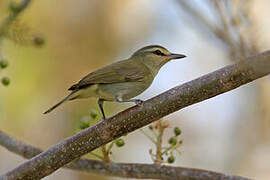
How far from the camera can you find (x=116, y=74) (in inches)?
164

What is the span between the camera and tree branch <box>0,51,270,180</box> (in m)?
2.47

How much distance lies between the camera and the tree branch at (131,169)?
302 centimetres

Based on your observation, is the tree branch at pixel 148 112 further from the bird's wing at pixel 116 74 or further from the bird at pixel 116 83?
the bird's wing at pixel 116 74

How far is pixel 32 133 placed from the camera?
783cm

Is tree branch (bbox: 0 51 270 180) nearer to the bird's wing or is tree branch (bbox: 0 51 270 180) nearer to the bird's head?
the bird's wing

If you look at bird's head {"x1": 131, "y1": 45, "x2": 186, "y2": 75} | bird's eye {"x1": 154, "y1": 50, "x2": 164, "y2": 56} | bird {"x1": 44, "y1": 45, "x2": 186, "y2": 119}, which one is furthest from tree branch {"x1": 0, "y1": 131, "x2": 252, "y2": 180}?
bird's eye {"x1": 154, "y1": 50, "x2": 164, "y2": 56}

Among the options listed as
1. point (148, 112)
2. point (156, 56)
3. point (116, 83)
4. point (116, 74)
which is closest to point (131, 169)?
point (148, 112)

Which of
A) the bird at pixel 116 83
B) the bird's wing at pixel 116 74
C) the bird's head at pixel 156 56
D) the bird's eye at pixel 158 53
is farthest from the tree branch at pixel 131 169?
the bird's eye at pixel 158 53

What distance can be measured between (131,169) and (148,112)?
698 millimetres

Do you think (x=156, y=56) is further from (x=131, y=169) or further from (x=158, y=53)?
(x=131, y=169)

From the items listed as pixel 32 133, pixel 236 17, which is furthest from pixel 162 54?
pixel 32 133

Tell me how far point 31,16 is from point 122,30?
192 cm

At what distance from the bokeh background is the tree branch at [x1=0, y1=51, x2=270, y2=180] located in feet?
10.5

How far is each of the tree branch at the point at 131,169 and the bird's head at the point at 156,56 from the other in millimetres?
1513
